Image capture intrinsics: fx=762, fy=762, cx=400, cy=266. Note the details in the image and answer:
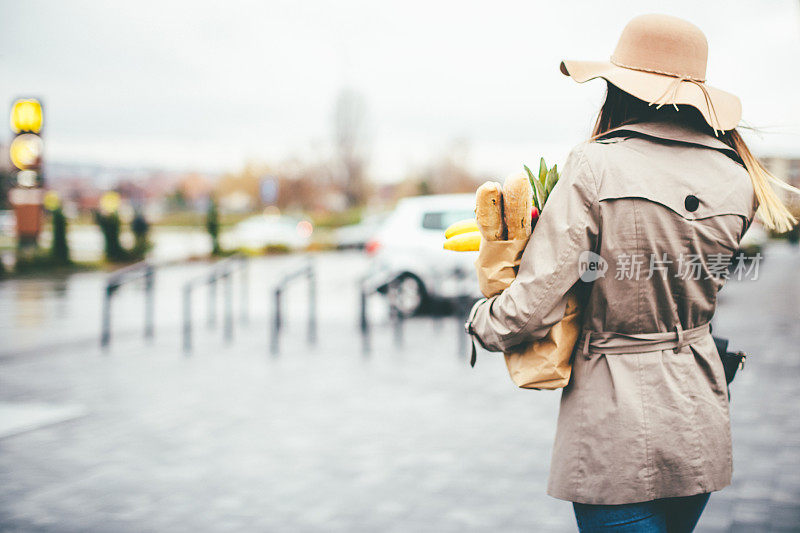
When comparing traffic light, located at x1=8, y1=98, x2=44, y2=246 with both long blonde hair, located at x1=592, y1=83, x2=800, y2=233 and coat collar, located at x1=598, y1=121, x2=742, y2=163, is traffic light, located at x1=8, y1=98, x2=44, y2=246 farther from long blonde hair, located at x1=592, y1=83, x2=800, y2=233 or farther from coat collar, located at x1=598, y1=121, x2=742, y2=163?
coat collar, located at x1=598, y1=121, x2=742, y2=163

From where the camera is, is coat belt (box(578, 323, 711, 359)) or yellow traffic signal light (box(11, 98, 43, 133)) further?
yellow traffic signal light (box(11, 98, 43, 133))

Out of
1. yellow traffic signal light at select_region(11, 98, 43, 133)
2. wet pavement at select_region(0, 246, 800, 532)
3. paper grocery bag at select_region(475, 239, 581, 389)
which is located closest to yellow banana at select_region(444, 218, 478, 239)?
paper grocery bag at select_region(475, 239, 581, 389)

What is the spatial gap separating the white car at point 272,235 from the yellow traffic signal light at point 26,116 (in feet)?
62.4

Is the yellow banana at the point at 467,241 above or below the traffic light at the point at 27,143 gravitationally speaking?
below

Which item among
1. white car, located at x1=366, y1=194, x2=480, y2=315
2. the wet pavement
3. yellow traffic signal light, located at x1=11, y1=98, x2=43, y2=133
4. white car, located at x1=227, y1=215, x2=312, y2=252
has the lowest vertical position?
white car, located at x1=227, y1=215, x2=312, y2=252

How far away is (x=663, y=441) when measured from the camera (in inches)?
71.6

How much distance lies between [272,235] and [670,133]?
3078 centimetres

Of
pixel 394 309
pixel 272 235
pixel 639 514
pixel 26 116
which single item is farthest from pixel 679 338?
pixel 272 235

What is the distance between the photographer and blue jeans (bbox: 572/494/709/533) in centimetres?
184

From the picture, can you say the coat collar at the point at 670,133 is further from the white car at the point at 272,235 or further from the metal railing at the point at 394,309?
the white car at the point at 272,235

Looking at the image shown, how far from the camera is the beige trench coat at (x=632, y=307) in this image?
1.79 m

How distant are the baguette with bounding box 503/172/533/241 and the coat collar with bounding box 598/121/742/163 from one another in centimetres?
27

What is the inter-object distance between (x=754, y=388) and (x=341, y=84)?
46.2 m

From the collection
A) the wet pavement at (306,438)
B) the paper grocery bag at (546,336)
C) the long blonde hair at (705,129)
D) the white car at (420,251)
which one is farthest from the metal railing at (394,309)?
the paper grocery bag at (546,336)
